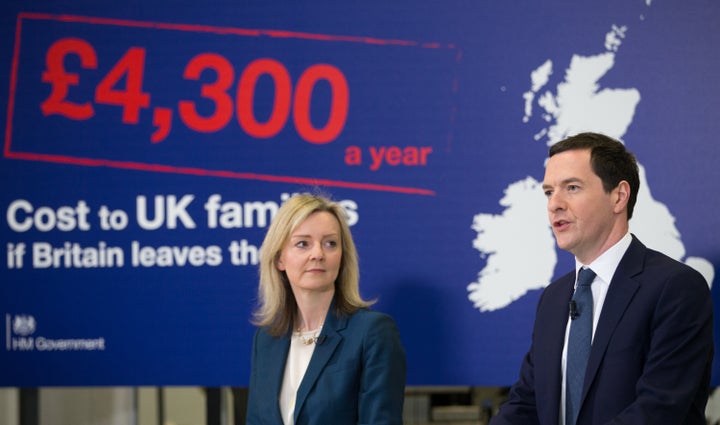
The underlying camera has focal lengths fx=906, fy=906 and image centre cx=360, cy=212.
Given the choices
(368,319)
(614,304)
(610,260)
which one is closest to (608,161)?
(610,260)

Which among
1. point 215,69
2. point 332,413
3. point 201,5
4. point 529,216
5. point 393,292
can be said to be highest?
point 201,5

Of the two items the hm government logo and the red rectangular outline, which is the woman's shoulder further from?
the hm government logo

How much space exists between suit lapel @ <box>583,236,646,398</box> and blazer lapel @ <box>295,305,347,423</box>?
98 centimetres

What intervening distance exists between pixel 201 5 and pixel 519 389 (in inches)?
86.6

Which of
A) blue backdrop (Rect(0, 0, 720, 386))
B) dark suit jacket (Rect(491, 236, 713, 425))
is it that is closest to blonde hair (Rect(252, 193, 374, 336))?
blue backdrop (Rect(0, 0, 720, 386))

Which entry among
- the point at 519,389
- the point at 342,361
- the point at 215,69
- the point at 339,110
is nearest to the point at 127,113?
the point at 215,69

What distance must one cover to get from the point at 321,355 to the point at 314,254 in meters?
0.37

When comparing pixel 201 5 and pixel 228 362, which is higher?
pixel 201 5

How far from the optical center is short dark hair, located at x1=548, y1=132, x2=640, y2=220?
273 cm

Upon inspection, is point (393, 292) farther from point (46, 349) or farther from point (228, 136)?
point (46, 349)

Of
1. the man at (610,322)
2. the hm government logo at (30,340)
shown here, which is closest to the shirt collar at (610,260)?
the man at (610,322)

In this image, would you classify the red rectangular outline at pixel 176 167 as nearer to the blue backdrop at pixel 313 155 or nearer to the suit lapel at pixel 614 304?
the blue backdrop at pixel 313 155

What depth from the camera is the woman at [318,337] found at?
3.19 meters

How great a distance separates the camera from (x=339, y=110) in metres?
3.92
